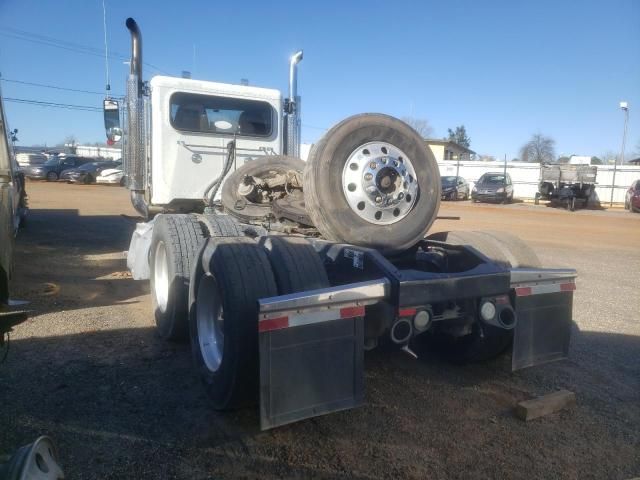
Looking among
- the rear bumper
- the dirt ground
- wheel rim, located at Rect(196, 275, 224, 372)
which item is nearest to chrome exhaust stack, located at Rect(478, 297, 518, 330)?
the dirt ground

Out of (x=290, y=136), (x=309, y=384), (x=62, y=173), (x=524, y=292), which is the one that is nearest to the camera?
(x=309, y=384)

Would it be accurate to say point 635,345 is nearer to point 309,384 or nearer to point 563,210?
point 309,384

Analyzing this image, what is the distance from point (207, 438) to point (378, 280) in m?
1.41

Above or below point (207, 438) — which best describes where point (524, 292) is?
above

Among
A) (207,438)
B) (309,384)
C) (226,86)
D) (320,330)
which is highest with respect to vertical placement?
(226,86)

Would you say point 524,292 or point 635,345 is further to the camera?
point 635,345

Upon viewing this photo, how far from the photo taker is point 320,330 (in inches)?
114

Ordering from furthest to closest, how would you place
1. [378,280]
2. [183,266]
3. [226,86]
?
[226,86] → [183,266] → [378,280]

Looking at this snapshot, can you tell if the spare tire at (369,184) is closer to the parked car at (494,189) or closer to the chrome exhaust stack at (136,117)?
the chrome exhaust stack at (136,117)

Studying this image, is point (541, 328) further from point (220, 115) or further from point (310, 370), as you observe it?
point (220, 115)

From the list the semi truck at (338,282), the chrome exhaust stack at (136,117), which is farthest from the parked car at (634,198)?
the chrome exhaust stack at (136,117)

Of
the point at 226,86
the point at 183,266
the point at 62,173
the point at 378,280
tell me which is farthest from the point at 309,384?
the point at 62,173

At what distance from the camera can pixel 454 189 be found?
1196 inches

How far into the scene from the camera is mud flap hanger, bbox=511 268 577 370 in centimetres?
362
